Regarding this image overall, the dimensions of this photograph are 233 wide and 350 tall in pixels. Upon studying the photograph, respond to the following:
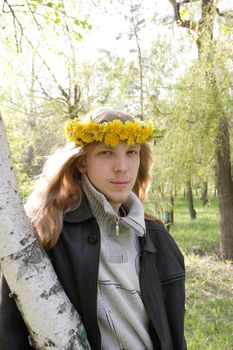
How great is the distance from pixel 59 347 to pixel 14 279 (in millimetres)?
246

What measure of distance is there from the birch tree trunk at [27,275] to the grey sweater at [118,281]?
33 centimetres

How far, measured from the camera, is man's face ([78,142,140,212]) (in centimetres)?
174

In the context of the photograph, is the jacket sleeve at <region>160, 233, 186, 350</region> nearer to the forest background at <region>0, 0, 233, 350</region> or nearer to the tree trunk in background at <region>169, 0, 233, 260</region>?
the forest background at <region>0, 0, 233, 350</region>

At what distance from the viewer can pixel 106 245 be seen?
1682 millimetres

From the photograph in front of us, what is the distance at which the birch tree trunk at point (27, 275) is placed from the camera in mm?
1255

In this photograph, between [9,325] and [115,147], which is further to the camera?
[115,147]

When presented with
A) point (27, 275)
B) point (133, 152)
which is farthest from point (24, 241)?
point (133, 152)

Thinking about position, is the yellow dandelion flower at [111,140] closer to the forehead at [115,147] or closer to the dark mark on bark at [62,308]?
the forehead at [115,147]

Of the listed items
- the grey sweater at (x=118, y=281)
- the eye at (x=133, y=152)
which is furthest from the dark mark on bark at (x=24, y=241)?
the eye at (x=133, y=152)

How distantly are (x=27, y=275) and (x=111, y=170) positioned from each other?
2.04 feet

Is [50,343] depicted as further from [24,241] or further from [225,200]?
[225,200]

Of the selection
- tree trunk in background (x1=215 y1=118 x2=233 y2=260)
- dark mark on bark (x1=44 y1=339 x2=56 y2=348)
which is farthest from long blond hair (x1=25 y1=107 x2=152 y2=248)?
tree trunk in background (x1=215 y1=118 x2=233 y2=260)

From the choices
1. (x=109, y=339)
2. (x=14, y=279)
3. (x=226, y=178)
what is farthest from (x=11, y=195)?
(x=226, y=178)

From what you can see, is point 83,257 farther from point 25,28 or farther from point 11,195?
point 25,28
